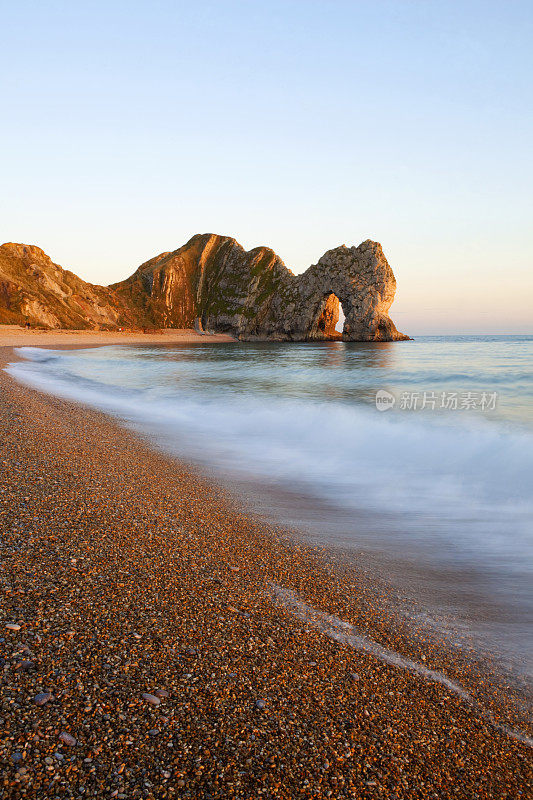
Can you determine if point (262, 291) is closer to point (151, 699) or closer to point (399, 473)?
point (399, 473)

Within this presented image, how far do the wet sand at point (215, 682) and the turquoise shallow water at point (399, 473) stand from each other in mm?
927

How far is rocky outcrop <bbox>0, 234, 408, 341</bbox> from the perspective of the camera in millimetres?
97750

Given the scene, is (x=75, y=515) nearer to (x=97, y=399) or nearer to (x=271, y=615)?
(x=271, y=615)

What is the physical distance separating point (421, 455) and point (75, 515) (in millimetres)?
8129

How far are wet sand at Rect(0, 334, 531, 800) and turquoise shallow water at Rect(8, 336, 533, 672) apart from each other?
93 cm

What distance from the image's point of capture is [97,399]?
16938mm

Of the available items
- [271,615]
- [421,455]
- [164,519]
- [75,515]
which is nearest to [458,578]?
[271,615]

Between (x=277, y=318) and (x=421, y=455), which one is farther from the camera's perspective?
(x=277, y=318)

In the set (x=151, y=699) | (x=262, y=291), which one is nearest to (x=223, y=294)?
(x=262, y=291)

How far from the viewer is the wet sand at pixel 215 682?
2.06m

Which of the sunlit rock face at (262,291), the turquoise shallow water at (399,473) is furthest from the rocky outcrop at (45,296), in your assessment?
the turquoise shallow water at (399,473)

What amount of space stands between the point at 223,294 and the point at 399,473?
142 meters

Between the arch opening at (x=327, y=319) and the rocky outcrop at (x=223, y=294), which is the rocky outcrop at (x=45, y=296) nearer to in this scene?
the rocky outcrop at (x=223, y=294)

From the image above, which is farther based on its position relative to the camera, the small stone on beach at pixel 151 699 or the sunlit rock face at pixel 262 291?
the sunlit rock face at pixel 262 291
